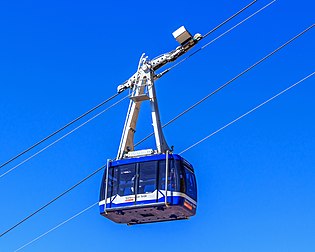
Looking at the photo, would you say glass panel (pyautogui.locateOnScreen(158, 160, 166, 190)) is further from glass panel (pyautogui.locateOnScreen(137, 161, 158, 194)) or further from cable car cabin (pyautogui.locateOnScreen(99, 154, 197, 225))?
glass panel (pyautogui.locateOnScreen(137, 161, 158, 194))

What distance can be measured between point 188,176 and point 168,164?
4.19 ft

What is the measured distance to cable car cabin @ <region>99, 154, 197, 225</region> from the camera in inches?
1713

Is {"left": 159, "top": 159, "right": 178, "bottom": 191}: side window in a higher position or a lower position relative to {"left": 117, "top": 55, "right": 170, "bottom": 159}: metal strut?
lower

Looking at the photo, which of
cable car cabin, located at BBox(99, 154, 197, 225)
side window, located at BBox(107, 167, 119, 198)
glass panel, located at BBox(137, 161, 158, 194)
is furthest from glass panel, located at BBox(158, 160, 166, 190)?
side window, located at BBox(107, 167, 119, 198)

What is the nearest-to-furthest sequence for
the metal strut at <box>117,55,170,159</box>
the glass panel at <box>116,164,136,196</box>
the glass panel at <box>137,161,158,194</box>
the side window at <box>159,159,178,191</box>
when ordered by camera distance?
the side window at <box>159,159,178,191</box>
the glass panel at <box>137,161,158,194</box>
the glass panel at <box>116,164,136,196</box>
the metal strut at <box>117,55,170,159</box>

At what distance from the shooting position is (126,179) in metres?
44.8

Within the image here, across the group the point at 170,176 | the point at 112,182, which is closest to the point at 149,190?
the point at 170,176

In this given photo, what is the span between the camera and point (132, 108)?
48.9m

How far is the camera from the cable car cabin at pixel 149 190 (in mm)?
43500

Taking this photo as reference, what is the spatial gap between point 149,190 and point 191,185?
2.29m

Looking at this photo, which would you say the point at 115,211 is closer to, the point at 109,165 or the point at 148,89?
the point at 109,165

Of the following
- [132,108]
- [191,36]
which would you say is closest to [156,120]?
[132,108]

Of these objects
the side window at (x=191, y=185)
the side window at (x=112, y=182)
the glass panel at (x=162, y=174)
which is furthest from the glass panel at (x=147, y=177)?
the side window at (x=191, y=185)

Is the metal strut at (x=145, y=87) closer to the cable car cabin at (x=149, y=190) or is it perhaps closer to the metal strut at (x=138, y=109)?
the metal strut at (x=138, y=109)
